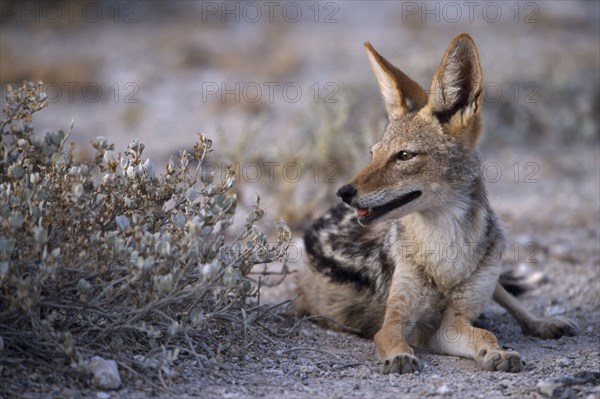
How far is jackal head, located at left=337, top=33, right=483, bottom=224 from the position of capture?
441 cm

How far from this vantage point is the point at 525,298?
6195 mm

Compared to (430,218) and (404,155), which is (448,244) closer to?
(430,218)

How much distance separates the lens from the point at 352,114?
10930 millimetres

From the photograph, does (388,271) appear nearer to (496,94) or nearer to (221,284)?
(221,284)

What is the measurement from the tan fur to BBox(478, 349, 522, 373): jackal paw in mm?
31

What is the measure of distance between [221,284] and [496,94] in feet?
28.0

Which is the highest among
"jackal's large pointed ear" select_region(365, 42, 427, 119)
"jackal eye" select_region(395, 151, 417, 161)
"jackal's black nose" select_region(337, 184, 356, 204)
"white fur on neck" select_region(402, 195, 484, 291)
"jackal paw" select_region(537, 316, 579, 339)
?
→ "jackal's large pointed ear" select_region(365, 42, 427, 119)

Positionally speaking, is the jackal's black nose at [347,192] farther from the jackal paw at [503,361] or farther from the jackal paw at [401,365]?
the jackal paw at [503,361]

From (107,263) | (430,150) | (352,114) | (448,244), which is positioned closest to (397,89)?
(430,150)

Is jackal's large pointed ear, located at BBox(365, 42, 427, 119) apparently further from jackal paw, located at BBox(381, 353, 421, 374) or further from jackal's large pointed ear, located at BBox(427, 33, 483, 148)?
jackal paw, located at BBox(381, 353, 421, 374)

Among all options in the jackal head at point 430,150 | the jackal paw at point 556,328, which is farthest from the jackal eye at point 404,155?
the jackal paw at point 556,328

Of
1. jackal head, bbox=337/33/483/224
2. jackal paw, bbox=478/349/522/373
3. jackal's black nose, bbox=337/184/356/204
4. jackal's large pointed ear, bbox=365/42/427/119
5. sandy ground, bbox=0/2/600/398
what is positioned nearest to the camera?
sandy ground, bbox=0/2/600/398

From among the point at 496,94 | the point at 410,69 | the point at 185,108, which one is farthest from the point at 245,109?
the point at 496,94

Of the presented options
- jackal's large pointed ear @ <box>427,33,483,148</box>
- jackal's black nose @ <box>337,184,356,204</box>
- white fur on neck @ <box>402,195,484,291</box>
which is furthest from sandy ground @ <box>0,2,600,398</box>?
jackal's large pointed ear @ <box>427,33,483,148</box>
